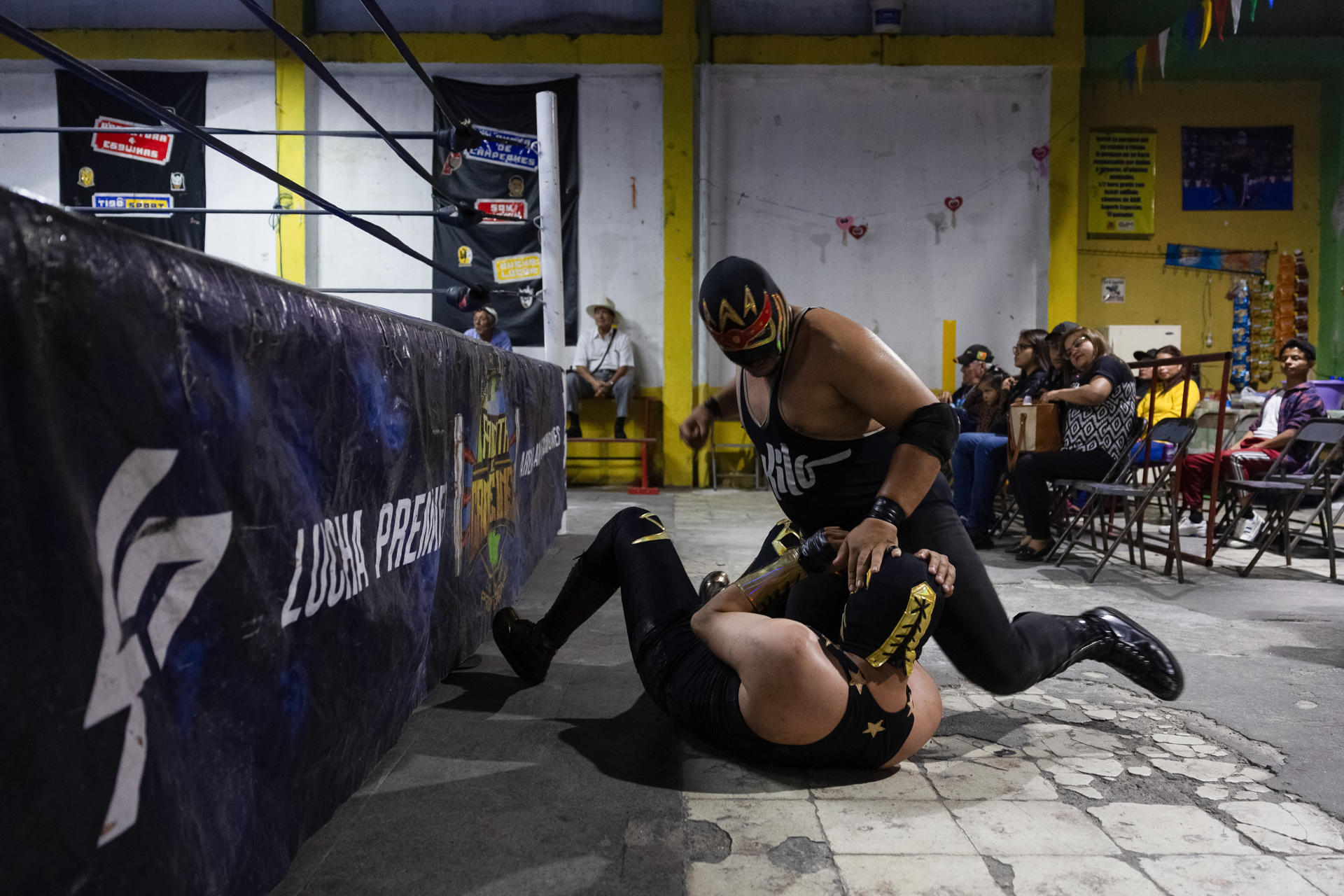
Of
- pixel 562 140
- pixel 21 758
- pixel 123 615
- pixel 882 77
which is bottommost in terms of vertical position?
pixel 21 758

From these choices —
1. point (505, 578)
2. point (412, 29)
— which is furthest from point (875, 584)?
point (412, 29)

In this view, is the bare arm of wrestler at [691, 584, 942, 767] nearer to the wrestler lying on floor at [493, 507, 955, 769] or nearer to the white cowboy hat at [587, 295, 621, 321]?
the wrestler lying on floor at [493, 507, 955, 769]

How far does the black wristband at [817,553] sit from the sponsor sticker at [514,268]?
7.28 metres

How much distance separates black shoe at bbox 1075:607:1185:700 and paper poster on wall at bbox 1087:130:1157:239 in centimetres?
835

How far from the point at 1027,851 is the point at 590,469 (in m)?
7.66

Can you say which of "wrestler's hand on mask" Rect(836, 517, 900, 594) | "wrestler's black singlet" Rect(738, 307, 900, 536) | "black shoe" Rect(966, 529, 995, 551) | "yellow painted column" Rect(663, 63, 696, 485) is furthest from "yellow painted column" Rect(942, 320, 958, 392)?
"wrestler's hand on mask" Rect(836, 517, 900, 594)

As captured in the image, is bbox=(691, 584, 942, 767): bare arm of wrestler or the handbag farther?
the handbag

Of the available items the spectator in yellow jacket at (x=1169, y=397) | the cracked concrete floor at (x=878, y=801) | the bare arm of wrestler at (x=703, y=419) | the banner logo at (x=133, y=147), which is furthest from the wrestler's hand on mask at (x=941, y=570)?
the banner logo at (x=133, y=147)

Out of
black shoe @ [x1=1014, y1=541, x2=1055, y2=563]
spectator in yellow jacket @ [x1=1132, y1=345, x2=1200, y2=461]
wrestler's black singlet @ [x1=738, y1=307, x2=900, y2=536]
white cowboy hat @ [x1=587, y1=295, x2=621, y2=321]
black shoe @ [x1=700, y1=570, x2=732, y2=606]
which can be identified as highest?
white cowboy hat @ [x1=587, y1=295, x2=621, y2=321]

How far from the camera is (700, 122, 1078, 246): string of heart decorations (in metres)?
8.93

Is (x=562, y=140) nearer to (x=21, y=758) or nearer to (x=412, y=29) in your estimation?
(x=412, y=29)

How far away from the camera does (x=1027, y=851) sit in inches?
58.9

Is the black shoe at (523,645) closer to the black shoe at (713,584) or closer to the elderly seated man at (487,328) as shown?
the black shoe at (713,584)

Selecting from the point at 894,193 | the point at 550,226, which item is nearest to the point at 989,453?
the point at 550,226
